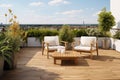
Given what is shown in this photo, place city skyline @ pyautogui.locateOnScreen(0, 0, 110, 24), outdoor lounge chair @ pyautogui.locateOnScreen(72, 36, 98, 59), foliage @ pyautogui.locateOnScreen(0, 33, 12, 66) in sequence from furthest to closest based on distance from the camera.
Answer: city skyline @ pyautogui.locateOnScreen(0, 0, 110, 24) < outdoor lounge chair @ pyautogui.locateOnScreen(72, 36, 98, 59) < foliage @ pyautogui.locateOnScreen(0, 33, 12, 66)

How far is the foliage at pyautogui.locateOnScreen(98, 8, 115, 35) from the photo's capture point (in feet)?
35.7

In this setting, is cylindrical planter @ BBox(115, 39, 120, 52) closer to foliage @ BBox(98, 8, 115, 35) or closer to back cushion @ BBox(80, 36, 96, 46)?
foliage @ BBox(98, 8, 115, 35)

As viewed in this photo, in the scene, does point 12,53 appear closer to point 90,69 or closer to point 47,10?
point 90,69

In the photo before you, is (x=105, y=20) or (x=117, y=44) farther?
(x=105, y=20)

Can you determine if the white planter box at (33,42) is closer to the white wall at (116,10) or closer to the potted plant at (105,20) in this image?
the potted plant at (105,20)

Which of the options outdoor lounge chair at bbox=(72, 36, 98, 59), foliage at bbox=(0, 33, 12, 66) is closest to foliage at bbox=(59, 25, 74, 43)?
outdoor lounge chair at bbox=(72, 36, 98, 59)

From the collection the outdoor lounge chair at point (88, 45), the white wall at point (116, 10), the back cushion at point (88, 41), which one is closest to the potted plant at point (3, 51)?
the outdoor lounge chair at point (88, 45)

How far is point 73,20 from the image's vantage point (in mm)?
14523

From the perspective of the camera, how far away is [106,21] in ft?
35.9

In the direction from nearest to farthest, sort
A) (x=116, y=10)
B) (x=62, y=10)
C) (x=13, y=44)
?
(x=13, y=44) < (x=116, y=10) < (x=62, y=10)

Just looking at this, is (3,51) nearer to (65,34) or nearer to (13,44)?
(13,44)

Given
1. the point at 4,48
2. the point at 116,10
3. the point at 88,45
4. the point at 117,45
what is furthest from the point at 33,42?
the point at 4,48

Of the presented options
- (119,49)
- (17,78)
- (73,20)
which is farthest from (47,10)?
(17,78)

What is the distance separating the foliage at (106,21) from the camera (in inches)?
429
